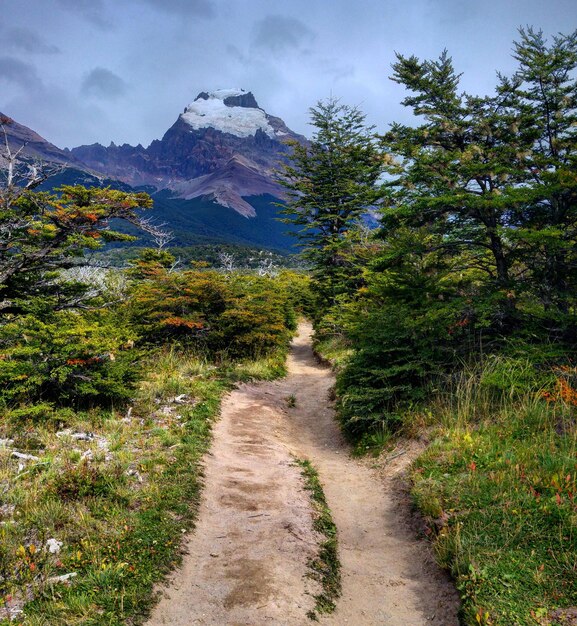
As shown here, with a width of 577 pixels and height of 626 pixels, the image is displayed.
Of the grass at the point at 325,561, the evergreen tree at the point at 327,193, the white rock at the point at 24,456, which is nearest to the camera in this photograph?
the grass at the point at 325,561

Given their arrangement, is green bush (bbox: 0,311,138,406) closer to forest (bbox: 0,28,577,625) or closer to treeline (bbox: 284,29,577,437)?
forest (bbox: 0,28,577,625)

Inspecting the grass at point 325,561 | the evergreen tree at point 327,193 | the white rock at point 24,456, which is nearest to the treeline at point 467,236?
the grass at point 325,561

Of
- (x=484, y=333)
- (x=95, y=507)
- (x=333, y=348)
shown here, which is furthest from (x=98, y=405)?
(x=333, y=348)

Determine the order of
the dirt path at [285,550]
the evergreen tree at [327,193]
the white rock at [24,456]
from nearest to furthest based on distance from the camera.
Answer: the dirt path at [285,550], the white rock at [24,456], the evergreen tree at [327,193]

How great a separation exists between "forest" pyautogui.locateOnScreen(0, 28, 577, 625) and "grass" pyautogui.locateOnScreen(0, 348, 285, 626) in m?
0.03

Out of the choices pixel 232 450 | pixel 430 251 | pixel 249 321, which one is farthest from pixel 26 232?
pixel 430 251

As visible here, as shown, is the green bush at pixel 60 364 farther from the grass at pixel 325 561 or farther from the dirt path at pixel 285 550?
the grass at pixel 325 561

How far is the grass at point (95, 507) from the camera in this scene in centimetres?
336

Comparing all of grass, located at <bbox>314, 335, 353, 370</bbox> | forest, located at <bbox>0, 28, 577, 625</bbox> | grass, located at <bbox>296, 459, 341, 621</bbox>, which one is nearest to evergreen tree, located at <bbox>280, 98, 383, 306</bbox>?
grass, located at <bbox>314, 335, 353, 370</bbox>

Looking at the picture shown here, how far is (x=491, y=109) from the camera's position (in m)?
9.20

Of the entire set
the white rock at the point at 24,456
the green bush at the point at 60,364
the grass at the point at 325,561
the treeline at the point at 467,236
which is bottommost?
the white rock at the point at 24,456

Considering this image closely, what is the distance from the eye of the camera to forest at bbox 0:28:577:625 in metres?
3.78

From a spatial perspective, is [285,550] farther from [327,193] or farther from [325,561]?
[327,193]

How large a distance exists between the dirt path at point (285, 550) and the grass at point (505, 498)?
44 cm
